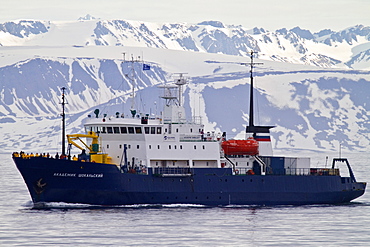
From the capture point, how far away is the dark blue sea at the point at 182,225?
45.9 m

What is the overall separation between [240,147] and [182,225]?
14.5 metres

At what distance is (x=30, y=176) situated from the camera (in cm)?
5731

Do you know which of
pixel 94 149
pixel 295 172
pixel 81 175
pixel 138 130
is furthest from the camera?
pixel 295 172

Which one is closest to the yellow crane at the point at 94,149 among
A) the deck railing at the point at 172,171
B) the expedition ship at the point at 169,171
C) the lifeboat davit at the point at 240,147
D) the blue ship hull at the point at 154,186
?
the expedition ship at the point at 169,171

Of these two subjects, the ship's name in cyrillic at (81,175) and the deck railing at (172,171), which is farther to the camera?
the deck railing at (172,171)

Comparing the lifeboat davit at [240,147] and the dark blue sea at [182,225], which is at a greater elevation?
the lifeboat davit at [240,147]

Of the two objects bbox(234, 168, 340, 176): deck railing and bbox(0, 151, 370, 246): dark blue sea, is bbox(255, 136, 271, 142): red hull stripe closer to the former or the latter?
bbox(234, 168, 340, 176): deck railing

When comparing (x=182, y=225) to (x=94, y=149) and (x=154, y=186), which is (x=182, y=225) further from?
(x=94, y=149)

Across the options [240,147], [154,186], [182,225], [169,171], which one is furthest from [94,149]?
[240,147]

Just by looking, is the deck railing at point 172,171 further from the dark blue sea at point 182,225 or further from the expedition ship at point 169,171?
the dark blue sea at point 182,225

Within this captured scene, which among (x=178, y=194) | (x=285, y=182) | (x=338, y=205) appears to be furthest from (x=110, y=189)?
(x=338, y=205)

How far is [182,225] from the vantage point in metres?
51.1

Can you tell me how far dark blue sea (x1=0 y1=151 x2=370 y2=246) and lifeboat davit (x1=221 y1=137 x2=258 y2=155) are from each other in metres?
4.91

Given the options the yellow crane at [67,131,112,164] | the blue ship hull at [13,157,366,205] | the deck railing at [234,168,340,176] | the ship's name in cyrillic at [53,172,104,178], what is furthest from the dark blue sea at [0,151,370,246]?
the yellow crane at [67,131,112,164]
